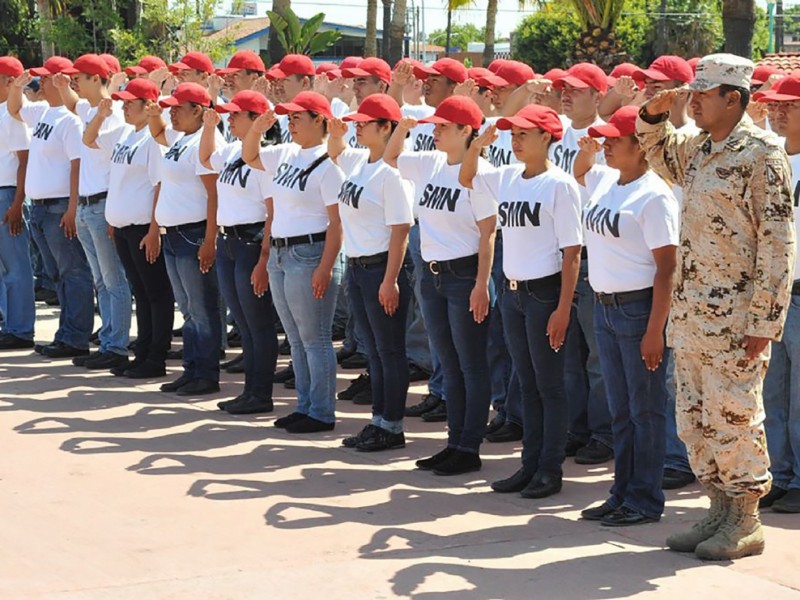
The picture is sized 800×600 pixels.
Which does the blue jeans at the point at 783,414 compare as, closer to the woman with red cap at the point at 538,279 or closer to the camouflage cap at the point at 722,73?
the woman with red cap at the point at 538,279

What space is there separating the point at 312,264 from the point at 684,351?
3.21m

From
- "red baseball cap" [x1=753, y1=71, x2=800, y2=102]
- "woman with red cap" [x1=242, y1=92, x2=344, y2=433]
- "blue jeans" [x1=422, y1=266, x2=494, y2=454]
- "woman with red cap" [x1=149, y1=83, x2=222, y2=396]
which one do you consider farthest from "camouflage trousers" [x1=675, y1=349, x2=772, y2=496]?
"woman with red cap" [x1=149, y1=83, x2=222, y2=396]

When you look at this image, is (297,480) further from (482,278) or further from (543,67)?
Result: (543,67)

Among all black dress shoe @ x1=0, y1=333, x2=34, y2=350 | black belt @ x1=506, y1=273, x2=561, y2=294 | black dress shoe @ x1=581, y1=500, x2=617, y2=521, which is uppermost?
black belt @ x1=506, y1=273, x2=561, y2=294

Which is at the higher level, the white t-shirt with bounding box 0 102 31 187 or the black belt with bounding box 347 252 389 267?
the white t-shirt with bounding box 0 102 31 187

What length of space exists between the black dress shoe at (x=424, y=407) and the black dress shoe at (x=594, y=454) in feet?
5.10

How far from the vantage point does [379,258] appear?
8414 mm

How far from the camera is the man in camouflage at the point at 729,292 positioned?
594 cm

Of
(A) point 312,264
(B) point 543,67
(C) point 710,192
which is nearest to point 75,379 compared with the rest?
(A) point 312,264

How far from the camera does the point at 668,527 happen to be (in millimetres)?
6770

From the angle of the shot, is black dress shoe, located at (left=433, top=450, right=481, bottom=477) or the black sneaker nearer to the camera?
black dress shoe, located at (left=433, top=450, right=481, bottom=477)

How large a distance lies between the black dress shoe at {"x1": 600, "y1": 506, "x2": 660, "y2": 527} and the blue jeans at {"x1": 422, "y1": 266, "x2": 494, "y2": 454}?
1.30 metres

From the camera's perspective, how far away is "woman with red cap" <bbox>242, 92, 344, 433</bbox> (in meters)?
8.76

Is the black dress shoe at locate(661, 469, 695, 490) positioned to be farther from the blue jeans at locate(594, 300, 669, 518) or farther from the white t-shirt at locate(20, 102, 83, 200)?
the white t-shirt at locate(20, 102, 83, 200)
